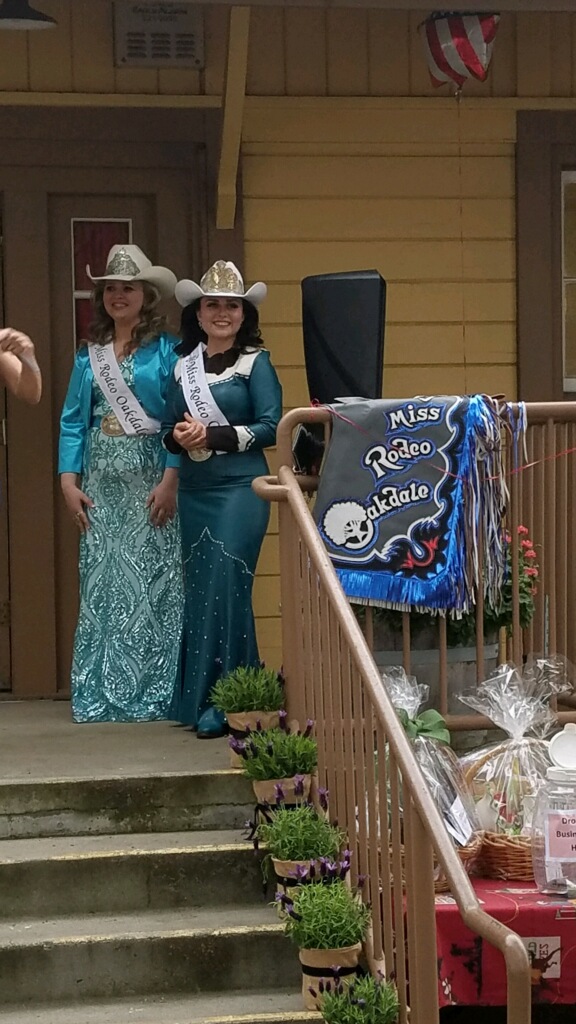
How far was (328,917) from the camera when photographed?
12.8ft

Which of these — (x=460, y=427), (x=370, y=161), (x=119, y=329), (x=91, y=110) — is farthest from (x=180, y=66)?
(x=460, y=427)

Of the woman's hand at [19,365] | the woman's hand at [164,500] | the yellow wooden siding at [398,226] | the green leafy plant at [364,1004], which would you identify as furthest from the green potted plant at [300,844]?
the yellow wooden siding at [398,226]

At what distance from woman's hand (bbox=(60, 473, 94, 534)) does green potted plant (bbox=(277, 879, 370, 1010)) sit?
2.14m

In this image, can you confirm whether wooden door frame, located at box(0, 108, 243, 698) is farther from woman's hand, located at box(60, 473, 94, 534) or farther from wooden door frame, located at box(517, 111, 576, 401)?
wooden door frame, located at box(517, 111, 576, 401)

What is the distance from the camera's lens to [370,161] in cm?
656

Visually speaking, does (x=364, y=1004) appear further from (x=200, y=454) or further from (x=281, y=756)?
(x=200, y=454)

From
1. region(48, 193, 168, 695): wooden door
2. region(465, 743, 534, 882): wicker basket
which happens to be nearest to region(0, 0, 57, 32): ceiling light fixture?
region(48, 193, 168, 695): wooden door

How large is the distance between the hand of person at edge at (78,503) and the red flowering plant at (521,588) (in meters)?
1.62

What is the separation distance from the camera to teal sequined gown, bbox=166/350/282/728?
5323 mm

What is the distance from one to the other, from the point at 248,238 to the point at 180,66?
735 mm

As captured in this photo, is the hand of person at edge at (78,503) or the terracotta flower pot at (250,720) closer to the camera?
the terracotta flower pot at (250,720)

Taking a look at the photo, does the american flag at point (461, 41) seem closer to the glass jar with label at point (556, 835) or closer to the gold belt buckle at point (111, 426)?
the gold belt buckle at point (111, 426)

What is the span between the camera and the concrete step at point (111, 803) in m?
4.66

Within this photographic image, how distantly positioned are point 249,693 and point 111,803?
0.52 m
